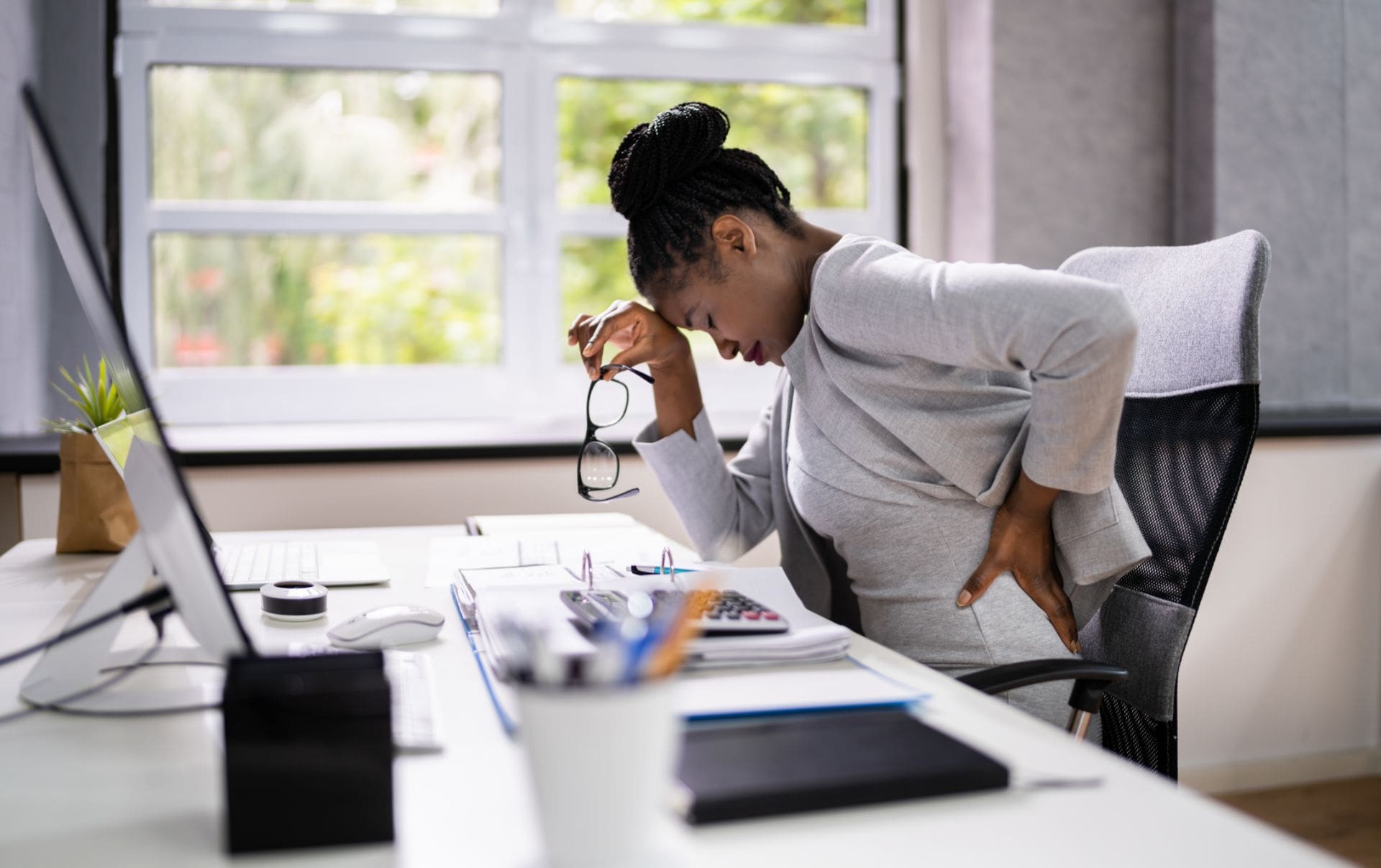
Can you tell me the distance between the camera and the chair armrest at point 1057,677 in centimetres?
97

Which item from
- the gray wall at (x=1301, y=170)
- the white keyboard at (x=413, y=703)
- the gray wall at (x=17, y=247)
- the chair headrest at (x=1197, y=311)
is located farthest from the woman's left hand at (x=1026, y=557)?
the gray wall at (x=17, y=247)

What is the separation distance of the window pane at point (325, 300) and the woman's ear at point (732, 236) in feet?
4.32

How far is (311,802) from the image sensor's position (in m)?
0.60

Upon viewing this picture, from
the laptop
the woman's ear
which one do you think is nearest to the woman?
the woman's ear

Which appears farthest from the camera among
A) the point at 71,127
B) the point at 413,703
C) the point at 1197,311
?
the point at 71,127

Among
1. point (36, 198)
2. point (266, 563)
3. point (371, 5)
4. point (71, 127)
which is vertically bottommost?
point (266, 563)

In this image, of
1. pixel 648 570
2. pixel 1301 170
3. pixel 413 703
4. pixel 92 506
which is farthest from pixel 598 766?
pixel 1301 170

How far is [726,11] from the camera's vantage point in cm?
264

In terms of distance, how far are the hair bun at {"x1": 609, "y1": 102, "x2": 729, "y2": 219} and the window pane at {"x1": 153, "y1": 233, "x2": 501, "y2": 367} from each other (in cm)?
127

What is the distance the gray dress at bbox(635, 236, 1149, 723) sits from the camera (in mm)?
1076

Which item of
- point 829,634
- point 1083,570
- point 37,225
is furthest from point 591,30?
point 829,634

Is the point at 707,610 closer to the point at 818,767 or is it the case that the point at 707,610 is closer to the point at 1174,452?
the point at 818,767

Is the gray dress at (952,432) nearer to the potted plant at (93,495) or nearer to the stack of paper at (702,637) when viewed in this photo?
the stack of paper at (702,637)

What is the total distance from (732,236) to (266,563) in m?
0.75
